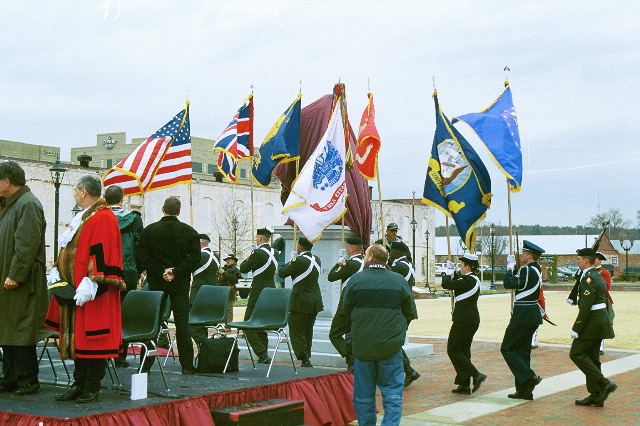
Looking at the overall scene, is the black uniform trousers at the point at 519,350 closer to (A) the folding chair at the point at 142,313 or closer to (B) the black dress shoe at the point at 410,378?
(B) the black dress shoe at the point at 410,378

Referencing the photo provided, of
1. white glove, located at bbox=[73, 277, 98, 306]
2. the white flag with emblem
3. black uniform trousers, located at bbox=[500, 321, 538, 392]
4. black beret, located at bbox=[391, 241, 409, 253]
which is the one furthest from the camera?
black beret, located at bbox=[391, 241, 409, 253]

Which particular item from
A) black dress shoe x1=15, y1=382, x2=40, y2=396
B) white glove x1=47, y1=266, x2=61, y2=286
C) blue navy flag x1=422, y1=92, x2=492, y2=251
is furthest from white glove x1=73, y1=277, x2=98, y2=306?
blue navy flag x1=422, y1=92, x2=492, y2=251

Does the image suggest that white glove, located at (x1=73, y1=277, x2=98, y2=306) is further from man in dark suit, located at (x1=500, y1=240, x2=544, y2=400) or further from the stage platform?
man in dark suit, located at (x1=500, y1=240, x2=544, y2=400)

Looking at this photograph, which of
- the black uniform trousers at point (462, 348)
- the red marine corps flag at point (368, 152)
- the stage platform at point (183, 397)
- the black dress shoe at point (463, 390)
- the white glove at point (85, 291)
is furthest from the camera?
the red marine corps flag at point (368, 152)

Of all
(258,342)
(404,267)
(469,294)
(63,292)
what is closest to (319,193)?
(404,267)

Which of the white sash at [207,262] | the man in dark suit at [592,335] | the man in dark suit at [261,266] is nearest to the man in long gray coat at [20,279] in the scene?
the man in dark suit at [261,266]

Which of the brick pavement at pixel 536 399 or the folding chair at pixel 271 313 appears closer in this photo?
the brick pavement at pixel 536 399

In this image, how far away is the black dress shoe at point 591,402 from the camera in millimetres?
8977

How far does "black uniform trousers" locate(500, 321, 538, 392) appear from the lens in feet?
30.7

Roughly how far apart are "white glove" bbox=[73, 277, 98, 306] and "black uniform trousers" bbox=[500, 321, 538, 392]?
5.24 metres

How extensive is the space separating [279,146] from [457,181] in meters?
3.06

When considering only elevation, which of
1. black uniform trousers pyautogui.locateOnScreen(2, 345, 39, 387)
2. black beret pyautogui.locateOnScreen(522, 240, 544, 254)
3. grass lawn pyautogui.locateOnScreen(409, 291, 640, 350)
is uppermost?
black beret pyautogui.locateOnScreen(522, 240, 544, 254)

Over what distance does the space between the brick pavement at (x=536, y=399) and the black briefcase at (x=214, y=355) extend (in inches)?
83.4

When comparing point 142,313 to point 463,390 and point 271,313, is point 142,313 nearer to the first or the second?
point 271,313
